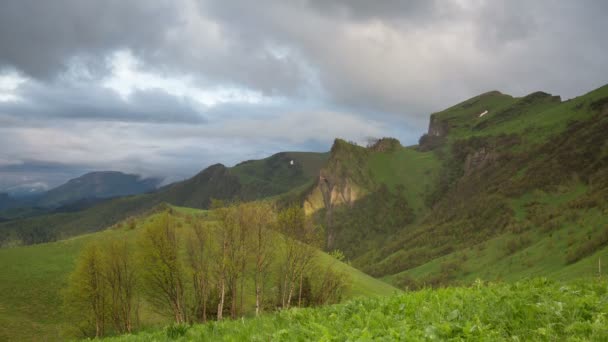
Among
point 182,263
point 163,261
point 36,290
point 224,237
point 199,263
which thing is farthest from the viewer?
point 36,290

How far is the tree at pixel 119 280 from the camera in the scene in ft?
162

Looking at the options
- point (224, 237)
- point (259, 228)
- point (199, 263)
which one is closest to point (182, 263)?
point (199, 263)

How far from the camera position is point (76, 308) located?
5059cm

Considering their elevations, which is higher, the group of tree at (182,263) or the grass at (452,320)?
the grass at (452,320)

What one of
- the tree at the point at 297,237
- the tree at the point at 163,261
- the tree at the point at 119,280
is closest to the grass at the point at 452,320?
the tree at the point at 163,261

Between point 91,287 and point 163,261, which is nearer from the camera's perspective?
point 91,287

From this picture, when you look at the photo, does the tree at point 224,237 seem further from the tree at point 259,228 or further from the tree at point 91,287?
the tree at point 91,287

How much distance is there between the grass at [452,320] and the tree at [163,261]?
35473 millimetres

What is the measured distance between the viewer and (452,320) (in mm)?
10070

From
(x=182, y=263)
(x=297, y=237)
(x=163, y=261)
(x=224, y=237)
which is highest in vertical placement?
(x=224, y=237)

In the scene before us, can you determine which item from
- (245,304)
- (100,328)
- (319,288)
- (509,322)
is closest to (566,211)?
(319,288)

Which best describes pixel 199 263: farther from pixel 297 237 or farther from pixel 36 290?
pixel 36 290

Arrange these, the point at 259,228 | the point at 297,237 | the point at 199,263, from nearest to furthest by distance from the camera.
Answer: the point at 199,263 < the point at 259,228 < the point at 297,237

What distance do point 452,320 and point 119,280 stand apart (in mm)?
49676
